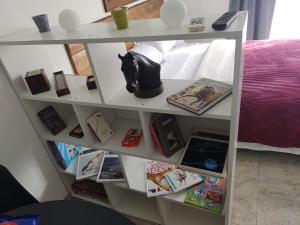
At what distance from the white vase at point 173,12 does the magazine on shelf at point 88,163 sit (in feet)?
3.46

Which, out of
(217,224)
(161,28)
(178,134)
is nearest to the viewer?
(161,28)

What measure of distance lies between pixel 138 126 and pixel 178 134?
0.30 metres

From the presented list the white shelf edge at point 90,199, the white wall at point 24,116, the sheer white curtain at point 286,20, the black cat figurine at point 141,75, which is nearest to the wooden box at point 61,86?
the white wall at point 24,116

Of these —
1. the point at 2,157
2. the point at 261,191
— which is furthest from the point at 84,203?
the point at 261,191

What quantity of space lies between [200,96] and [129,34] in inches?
15.4

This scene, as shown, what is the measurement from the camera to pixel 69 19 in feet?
3.77

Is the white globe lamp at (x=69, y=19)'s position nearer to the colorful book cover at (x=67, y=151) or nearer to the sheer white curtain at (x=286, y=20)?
the colorful book cover at (x=67, y=151)

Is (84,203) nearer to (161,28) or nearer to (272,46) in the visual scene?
(161,28)

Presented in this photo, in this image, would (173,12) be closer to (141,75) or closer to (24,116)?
(141,75)

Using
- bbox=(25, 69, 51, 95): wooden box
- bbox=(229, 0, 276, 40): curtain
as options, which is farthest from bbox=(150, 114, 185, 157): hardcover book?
bbox=(229, 0, 276, 40): curtain

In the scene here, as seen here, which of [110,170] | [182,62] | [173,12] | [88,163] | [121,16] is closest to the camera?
[173,12]

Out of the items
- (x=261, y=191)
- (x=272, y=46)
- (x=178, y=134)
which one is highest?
(x=178, y=134)

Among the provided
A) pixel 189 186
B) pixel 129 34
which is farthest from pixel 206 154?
pixel 129 34

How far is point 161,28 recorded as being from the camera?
37.1 inches
